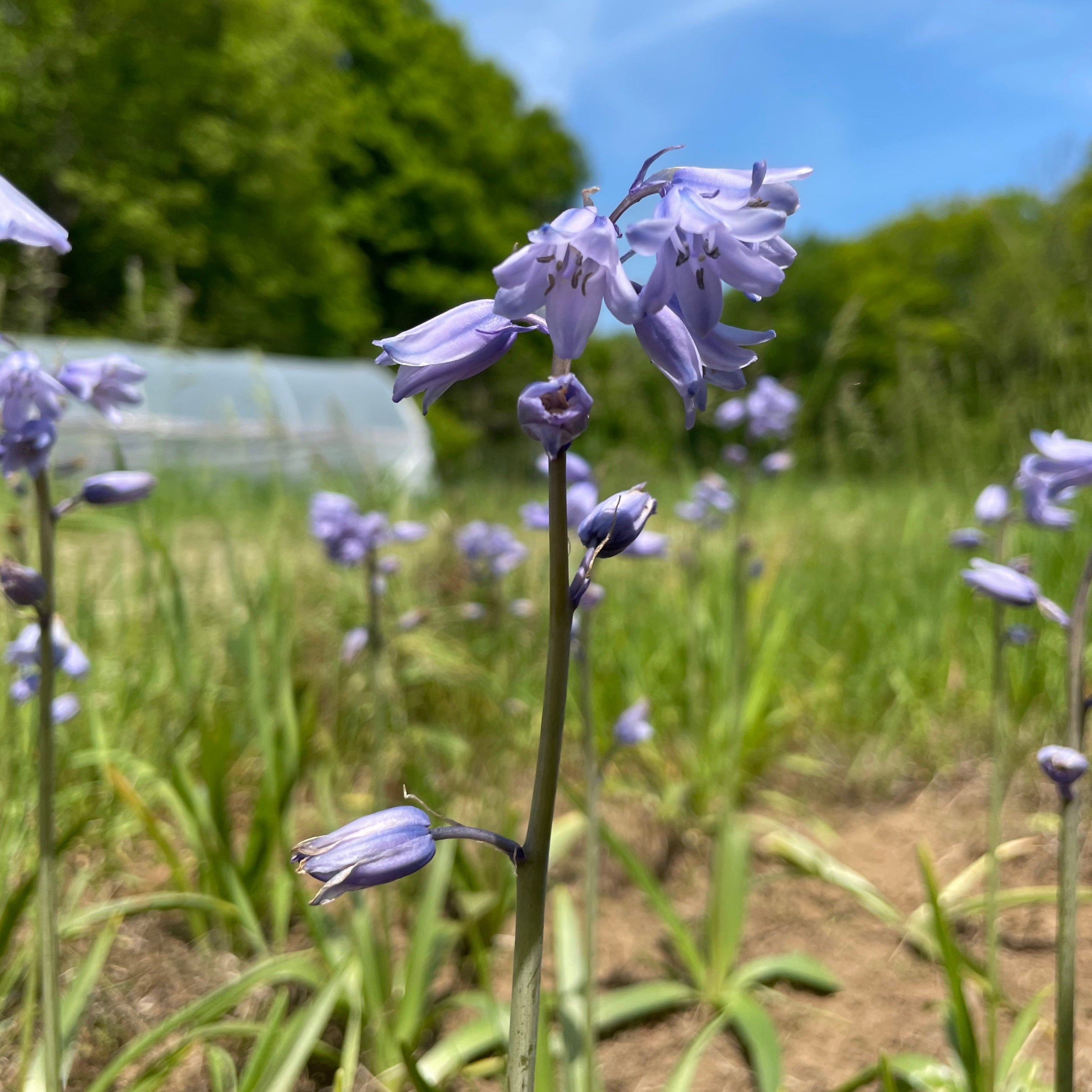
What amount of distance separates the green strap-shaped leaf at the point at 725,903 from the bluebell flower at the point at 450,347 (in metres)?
1.89

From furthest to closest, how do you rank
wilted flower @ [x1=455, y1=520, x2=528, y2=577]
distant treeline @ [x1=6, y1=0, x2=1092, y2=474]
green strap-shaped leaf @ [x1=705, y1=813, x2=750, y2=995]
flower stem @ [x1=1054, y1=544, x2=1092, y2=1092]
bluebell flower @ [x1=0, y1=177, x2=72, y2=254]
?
distant treeline @ [x1=6, y1=0, x2=1092, y2=474]
wilted flower @ [x1=455, y1=520, x2=528, y2=577]
green strap-shaped leaf @ [x1=705, y1=813, x2=750, y2=995]
flower stem @ [x1=1054, y1=544, x2=1092, y2=1092]
bluebell flower @ [x1=0, y1=177, x2=72, y2=254]

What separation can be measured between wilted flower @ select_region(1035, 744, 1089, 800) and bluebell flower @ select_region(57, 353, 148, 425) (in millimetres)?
1664

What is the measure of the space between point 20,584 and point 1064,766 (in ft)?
5.15

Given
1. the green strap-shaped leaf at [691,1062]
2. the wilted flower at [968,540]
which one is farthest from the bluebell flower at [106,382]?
the wilted flower at [968,540]

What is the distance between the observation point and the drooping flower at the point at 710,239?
2.80 feet

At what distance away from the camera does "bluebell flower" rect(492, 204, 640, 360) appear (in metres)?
0.84

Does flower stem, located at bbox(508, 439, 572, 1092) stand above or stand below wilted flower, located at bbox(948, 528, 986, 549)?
below

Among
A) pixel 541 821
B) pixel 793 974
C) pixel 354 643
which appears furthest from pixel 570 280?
pixel 793 974

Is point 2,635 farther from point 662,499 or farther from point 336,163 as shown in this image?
point 336,163

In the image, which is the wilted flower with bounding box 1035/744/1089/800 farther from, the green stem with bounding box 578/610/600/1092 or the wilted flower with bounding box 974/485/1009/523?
the wilted flower with bounding box 974/485/1009/523

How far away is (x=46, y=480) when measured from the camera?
1500 millimetres

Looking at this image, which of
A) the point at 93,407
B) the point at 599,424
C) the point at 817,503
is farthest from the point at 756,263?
the point at 817,503

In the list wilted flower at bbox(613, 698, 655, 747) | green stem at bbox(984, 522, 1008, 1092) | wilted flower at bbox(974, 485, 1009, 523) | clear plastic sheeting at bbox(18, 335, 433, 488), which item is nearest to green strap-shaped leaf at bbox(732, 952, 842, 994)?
green stem at bbox(984, 522, 1008, 1092)

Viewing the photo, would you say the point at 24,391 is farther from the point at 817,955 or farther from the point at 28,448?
the point at 817,955
